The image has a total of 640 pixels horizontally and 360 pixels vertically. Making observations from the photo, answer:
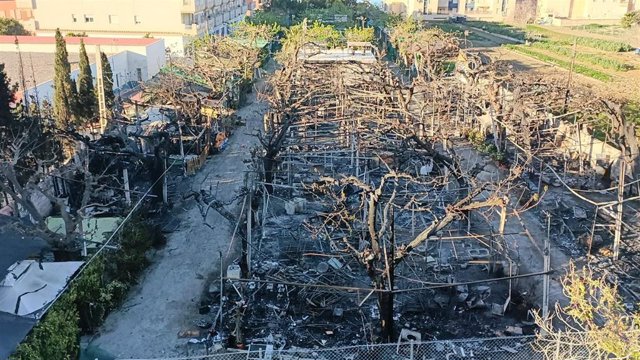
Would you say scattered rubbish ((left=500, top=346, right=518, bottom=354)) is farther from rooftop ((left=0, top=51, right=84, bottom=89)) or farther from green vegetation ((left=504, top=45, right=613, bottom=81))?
green vegetation ((left=504, top=45, right=613, bottom=81))

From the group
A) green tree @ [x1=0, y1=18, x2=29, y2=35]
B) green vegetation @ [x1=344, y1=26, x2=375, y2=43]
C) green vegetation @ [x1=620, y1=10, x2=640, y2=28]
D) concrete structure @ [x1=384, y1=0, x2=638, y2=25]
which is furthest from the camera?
concrete structure @ [x1=384, y1=0, x2=638, y2=25]

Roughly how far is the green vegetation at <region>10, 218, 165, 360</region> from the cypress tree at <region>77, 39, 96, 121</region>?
1067 centimetres

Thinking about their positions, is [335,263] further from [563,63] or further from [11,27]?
[11,27]

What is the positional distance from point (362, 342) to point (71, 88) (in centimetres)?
1713

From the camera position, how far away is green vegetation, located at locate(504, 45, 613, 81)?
1362 inches

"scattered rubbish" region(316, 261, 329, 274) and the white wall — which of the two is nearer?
"scattered rubbish" region(316, 261, 329, 274)

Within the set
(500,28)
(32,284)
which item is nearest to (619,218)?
(32,284)

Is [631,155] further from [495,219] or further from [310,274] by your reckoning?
[310,274]

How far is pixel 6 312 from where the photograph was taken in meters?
9.66

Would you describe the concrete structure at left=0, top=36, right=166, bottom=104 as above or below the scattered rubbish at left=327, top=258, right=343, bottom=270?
above

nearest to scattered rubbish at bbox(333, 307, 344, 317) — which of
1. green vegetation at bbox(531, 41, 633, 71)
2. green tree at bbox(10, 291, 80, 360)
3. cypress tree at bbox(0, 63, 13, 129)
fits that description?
green tree at bbox(10, 291, 80, 360)

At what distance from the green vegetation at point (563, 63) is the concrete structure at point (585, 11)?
80.5 ft

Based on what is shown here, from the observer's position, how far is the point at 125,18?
148 feet

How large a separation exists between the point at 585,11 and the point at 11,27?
60747mm
